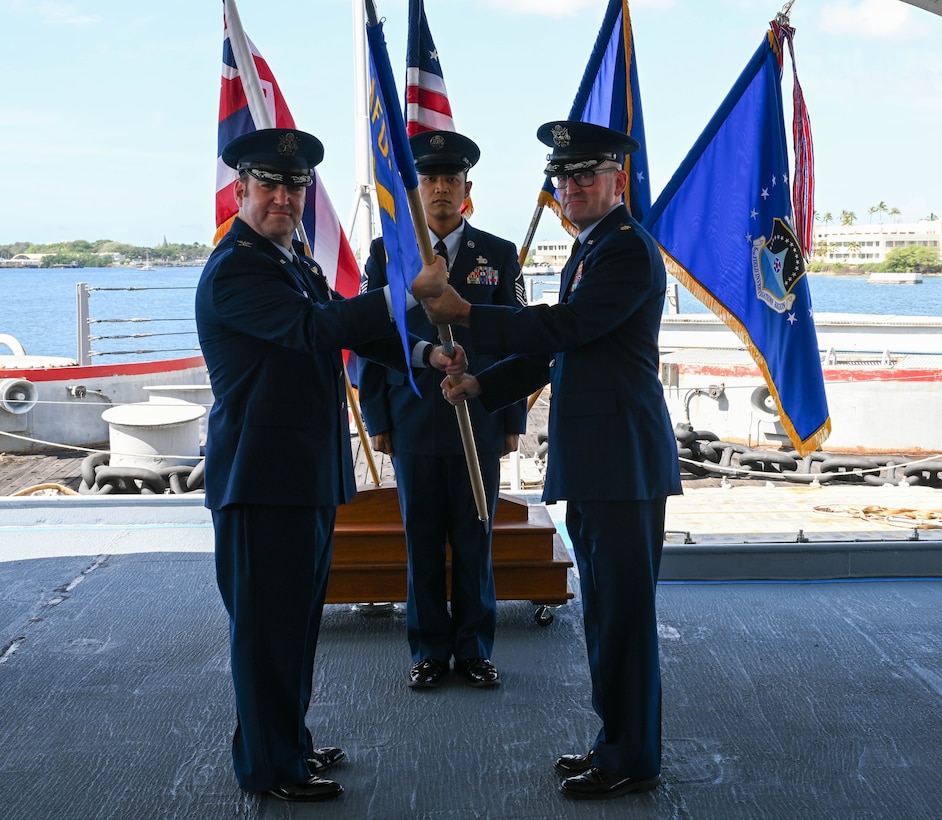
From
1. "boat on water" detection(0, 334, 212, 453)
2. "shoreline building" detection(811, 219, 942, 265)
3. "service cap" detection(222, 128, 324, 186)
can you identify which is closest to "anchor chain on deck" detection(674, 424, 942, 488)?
"boat on water" detection(0, 334, 212, 453)

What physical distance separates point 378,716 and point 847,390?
1460 centimetres

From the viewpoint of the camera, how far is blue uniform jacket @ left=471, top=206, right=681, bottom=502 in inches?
95.7

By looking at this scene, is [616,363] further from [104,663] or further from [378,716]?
[104,663]

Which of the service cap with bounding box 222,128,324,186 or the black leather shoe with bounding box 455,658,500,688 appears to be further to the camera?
the black leather shoe with bounding box 455,658,500,688

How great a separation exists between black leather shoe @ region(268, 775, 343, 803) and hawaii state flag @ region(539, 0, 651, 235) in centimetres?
220

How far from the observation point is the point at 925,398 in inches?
640

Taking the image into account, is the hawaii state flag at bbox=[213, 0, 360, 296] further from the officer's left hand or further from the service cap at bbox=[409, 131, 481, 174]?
the officer's left hand

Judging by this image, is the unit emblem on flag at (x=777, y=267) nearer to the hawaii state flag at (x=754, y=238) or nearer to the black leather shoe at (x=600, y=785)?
the hawaii state flag at (x=754, y=238)

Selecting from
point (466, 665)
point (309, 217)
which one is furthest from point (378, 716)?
point (309, 217)

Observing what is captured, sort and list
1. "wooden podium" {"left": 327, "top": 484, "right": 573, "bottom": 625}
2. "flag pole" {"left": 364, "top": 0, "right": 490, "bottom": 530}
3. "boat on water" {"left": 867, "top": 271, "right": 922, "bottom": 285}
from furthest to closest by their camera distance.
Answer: "boat on water" {"left": 867, "top": 271, "right": 922, "bottom": 285}, "wooden podium" {"left": 327, "top": 484, "right": 573, "bottom": 625}, "flag pole" {"left": 364, "top": 0, "right": 490, "bottom": 530}

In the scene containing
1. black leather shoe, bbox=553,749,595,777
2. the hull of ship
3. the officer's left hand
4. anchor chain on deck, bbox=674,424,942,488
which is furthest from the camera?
the hull of ship

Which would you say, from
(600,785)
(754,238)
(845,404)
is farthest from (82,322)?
(600,785)

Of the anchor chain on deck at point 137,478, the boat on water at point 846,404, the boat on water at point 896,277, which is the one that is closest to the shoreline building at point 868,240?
the boat on water at point 896,277

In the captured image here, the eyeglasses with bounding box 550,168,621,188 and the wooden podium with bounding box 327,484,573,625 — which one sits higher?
the eyeglasses with bounding box 550,168,621,188
